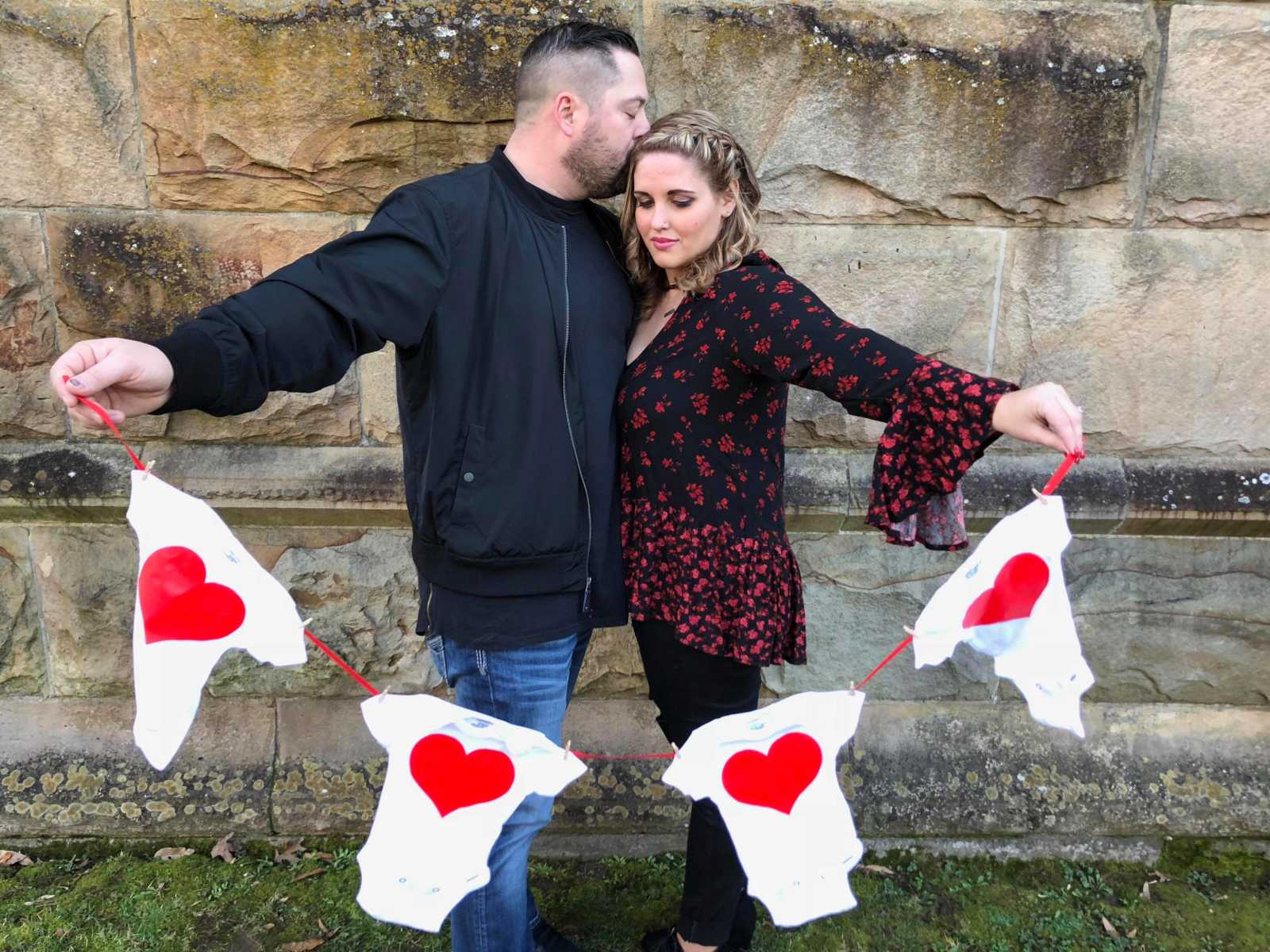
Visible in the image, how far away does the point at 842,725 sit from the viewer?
1977 millimetres

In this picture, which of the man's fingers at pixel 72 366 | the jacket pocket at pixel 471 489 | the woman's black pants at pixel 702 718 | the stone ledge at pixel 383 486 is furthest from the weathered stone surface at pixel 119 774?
the man's fingers at pixel 72 366

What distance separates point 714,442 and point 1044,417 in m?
0.66

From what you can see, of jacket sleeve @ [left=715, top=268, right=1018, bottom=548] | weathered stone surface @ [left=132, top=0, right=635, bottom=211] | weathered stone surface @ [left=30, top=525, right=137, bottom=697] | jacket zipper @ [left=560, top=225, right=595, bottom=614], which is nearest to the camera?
jacket sleeve @ [left=715, top=268, right=1018, bottom=548]

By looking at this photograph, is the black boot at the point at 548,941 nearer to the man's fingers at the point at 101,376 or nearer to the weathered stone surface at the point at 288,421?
the weathered stone surface at the point at 288,421

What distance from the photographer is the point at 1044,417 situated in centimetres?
149

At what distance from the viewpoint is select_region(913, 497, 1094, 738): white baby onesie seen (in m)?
1.82

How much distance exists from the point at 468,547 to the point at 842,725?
33.9 inches

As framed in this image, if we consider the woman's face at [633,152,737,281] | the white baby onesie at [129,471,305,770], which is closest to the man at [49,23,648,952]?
the woman's face at [633,152,737,281]

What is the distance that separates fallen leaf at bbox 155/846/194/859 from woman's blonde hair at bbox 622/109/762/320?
7.57ft

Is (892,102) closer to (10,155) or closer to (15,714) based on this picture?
(10,155)

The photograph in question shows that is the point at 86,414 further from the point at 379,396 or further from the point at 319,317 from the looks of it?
the point at 379,396

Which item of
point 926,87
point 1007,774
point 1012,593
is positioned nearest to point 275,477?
point 1012,593

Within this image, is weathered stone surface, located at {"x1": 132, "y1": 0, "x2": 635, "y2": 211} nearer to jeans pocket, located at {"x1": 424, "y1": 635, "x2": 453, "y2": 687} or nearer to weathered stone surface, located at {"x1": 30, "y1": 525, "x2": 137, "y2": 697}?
weathered stone surface, located at {"x1": 30, "y1": 525, "x2": 137, "y2": 697}

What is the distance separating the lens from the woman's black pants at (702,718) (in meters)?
2.08
